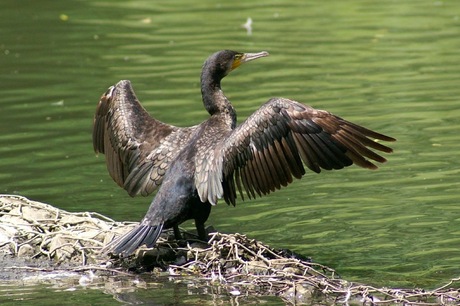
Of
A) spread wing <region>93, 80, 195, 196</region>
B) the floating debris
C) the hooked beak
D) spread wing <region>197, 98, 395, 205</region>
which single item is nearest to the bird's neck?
spread wing <region>93, 80, 195, 196</region>

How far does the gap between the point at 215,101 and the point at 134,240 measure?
1.43 meters

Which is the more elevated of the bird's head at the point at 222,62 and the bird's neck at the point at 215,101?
the bird's head at the point at 222,62

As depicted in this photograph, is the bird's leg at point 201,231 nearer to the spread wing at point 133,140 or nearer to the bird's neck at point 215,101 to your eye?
the spread wing at point 133,140

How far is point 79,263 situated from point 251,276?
1442mm

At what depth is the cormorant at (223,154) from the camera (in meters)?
8.25

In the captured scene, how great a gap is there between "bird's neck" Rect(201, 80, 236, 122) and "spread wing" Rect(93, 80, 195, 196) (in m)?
0.25

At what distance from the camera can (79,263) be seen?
8766 millimetres

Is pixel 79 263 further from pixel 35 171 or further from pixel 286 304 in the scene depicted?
pixel 35 171

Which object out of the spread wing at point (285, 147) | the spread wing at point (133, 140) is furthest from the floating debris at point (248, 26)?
the spread wing at point (285, 147)

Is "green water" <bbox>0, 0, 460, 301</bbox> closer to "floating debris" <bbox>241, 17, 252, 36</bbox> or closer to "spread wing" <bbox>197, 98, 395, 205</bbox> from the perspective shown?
"floating debris" <bbox>241, 17, 252, 36</bbox>

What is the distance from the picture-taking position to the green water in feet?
31.3

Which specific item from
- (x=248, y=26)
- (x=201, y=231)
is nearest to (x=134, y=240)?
(x=201, y=231)

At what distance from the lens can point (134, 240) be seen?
27.4ft

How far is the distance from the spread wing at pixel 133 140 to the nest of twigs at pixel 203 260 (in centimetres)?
40
